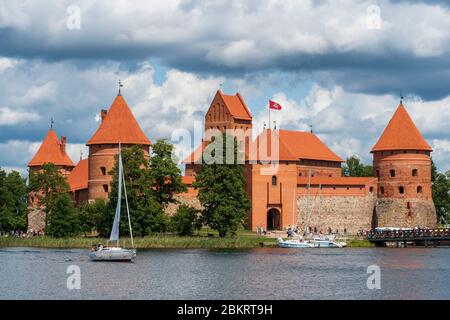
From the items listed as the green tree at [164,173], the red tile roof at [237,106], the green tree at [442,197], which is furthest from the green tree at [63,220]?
the green tree at [442,197]

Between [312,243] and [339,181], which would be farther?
[339,181]

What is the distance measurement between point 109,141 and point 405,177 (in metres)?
19.2

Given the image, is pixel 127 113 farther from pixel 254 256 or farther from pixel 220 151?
pixel 254 256

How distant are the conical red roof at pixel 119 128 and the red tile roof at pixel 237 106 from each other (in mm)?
10055

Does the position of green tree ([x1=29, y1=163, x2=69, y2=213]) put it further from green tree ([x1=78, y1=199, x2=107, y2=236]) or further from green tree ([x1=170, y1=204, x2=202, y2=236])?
green tree ([x1=170, y1=204, x2=202, y2=236])

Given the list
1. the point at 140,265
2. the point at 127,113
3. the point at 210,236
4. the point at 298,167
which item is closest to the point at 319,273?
the point at 140,265

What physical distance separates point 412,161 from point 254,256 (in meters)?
23.3

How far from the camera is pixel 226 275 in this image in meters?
40.7

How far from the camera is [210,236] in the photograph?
60188 mm

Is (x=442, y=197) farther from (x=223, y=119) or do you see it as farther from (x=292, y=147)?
(x=223, y=119)

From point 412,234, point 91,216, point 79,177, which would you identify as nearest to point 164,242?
point 91,216

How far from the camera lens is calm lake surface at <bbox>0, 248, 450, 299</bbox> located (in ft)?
114

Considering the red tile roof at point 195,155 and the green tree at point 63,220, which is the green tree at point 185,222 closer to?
the green tree at point 63,220

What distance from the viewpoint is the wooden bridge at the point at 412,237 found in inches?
2451
